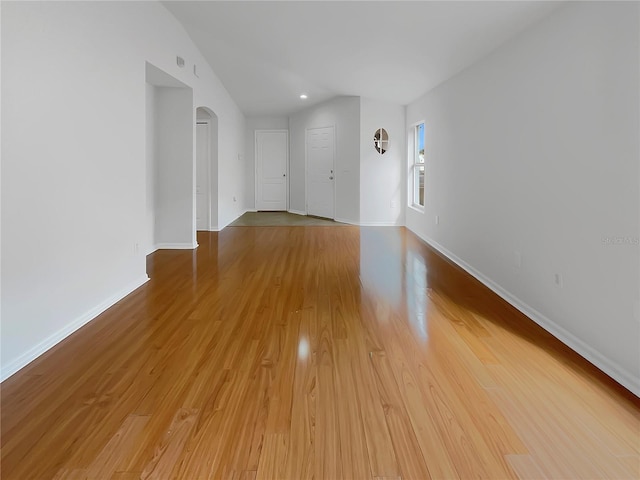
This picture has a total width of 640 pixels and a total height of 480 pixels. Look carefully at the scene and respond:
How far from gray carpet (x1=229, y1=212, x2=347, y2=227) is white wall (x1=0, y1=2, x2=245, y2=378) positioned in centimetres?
478

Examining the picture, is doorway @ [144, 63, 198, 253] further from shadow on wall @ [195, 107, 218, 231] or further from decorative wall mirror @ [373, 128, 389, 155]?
decorative wall mirror @ [373, 128, 389, 155]

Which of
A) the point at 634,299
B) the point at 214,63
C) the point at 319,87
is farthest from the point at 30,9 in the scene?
the point at 319,87

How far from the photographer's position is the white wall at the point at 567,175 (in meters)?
2.16

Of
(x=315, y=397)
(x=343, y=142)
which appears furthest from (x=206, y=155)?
(x=315, y=397)

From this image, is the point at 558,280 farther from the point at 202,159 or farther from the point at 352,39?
the point at 202,159

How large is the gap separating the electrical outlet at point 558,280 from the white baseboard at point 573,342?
0.82 feet

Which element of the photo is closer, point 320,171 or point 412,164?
point 412,164

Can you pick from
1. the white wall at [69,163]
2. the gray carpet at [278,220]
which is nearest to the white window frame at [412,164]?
the gray carpet at [278,220]

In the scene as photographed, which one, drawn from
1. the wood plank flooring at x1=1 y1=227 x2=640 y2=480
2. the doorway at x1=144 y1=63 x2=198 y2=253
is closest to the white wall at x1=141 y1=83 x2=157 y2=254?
the doorway at x1=144 y1=63 x2=198 y2=253

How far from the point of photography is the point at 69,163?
A: 2.79 meters

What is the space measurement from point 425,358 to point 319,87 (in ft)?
21.0

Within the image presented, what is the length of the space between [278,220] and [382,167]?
8.51ft

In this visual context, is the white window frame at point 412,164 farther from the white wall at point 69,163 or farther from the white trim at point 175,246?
the white wall at point 69,163

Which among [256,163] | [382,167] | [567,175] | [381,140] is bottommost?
[567,175]
